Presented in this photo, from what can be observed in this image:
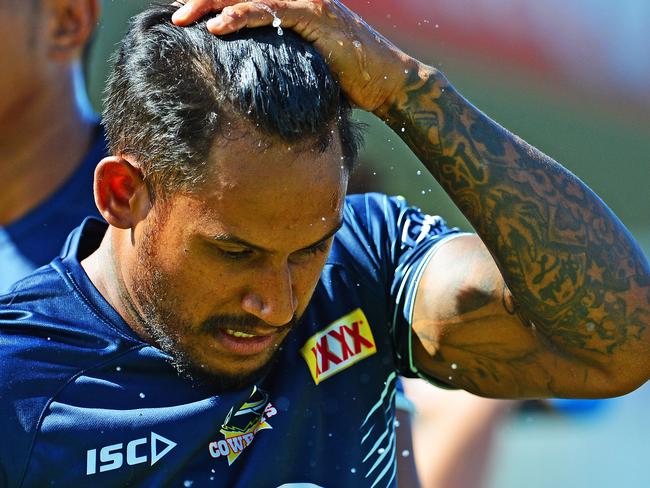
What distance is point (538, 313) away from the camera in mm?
2617

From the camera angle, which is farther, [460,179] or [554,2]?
[554,2]

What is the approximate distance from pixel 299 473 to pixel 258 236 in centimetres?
62

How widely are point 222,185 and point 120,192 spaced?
34 cm

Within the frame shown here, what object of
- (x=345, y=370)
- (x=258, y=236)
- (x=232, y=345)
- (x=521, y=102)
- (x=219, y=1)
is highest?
(x=219, y=1)

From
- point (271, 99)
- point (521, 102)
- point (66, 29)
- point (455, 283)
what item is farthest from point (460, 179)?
point (521, 102)

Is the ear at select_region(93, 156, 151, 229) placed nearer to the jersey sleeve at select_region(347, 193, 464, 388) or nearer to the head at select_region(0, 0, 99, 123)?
the jersey sleeve at select_region(347, 193, 464, 388)

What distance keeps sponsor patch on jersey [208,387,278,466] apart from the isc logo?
0.13 metres

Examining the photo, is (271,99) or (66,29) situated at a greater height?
(271,99)

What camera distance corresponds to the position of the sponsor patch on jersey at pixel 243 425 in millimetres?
2561

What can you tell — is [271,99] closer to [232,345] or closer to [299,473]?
[232,345]

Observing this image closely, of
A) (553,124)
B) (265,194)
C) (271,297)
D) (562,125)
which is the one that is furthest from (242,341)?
(562,125)

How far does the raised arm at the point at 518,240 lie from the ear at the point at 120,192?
14.5 inches

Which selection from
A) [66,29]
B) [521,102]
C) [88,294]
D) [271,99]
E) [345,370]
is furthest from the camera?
[521,102]

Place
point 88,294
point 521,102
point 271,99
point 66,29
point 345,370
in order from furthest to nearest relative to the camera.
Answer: point 521,102, point 66,29, point 345,370, point 88,294, point 271,99
